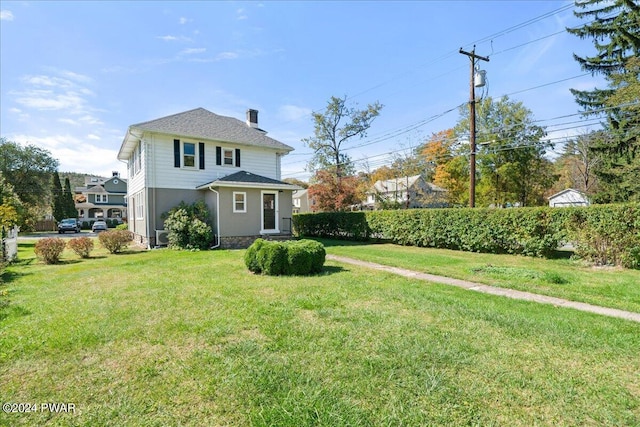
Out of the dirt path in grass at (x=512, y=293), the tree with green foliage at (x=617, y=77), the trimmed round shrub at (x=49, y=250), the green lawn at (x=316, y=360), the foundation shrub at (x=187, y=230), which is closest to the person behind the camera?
the green lawn at (x=316, y=360)

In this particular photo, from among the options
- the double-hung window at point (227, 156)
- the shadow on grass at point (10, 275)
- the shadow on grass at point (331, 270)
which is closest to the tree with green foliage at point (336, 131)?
the double-hung window at point (227, 156)

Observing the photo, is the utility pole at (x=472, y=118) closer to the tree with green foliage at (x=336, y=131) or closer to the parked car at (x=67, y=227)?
the tree with green foliage at (x=336, y=131)

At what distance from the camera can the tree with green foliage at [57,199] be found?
125ft

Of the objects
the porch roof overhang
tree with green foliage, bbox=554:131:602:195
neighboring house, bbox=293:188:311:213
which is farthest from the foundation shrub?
neighboring house, bbox=293:188:311:213

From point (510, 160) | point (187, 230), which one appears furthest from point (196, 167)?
point (510, 160)

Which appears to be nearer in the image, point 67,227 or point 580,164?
point 67,227

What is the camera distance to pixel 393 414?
7.21ft

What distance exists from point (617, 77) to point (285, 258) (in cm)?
2373

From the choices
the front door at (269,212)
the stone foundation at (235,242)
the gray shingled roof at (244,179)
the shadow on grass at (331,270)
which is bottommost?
the shadow on grass at (331,270)

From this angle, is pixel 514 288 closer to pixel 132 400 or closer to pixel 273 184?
pixel 132 400

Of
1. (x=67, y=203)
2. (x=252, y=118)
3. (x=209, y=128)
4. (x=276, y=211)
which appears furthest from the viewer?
(x=67, y=203)

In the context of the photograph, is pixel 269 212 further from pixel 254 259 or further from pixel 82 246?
pixel 254 259

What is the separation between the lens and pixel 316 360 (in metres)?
3.00

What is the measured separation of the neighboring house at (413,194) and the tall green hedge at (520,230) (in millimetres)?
15720
